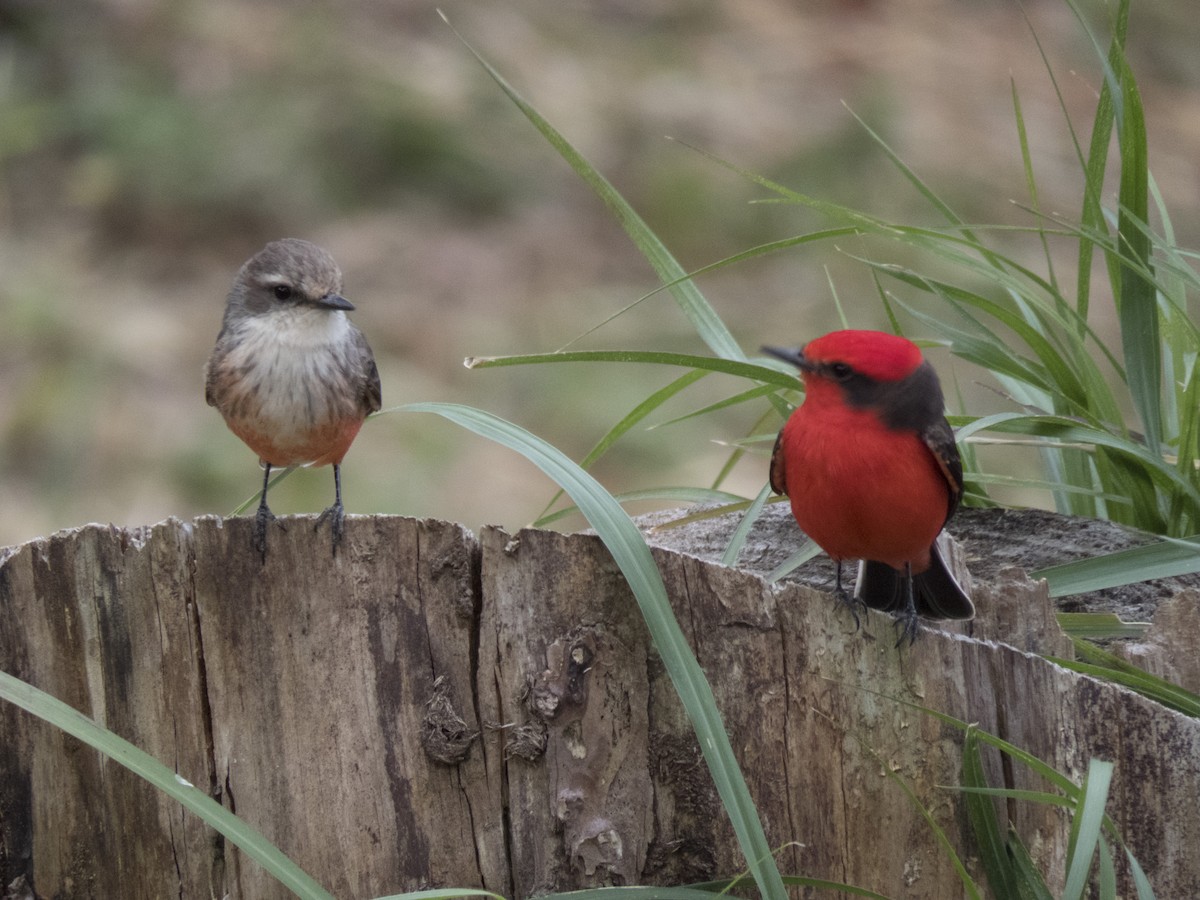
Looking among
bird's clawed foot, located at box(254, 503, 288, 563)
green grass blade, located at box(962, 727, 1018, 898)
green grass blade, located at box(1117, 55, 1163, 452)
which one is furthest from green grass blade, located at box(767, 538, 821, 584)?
Answer: bird's clawed foot, located at box(254, 503, 288, 563)

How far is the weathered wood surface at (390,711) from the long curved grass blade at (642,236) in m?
0.89

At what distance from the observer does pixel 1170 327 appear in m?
3.90

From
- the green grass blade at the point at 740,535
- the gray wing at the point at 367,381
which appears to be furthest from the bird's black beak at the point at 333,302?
the green grass blade at the point at 740,535

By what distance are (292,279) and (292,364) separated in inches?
10.0

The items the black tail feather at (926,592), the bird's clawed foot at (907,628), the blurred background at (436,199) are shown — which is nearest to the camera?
the bird's clawed foot at (907,628)

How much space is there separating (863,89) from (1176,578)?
26.3 feet

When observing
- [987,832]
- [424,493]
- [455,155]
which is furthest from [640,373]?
[987,832]

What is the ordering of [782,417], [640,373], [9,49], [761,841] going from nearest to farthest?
[761,841]
[782,417]
[640,373]
[9,49]

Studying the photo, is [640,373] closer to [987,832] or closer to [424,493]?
[424,493]

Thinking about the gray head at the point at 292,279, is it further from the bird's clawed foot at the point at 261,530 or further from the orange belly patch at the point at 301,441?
the bird's clawed foot at the point at 261,530

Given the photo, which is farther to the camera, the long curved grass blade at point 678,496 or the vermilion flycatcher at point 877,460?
the long curved grass blade at point 678,496

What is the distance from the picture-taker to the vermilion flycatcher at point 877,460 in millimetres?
→ 3195

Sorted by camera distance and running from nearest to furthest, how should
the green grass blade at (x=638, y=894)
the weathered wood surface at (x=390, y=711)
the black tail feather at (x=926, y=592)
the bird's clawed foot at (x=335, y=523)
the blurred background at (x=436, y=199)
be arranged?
1. the green grass blade at (x=638, y=894)
2. the weathered wood surface at (x=390, y=711)
3. the bird's clawed foot at (x=335, y=523)
4. the black tail feather at (x=926, y=592)
5. the blurred background at (x=436, y=199)

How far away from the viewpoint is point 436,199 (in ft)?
31.8
